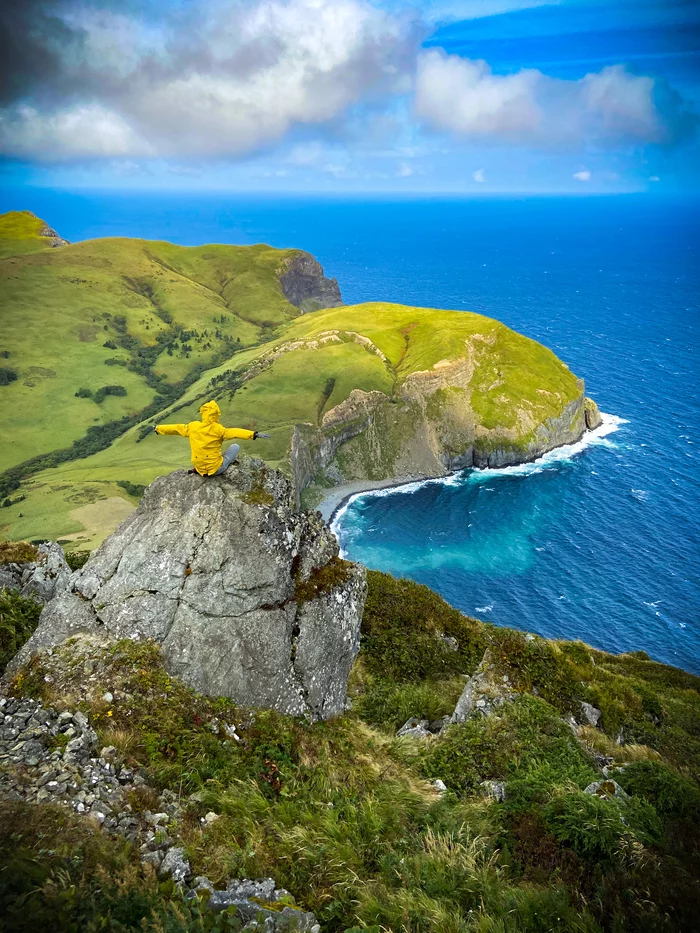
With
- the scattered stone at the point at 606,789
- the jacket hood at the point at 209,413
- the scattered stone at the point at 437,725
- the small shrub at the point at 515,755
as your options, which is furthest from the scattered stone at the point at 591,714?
the jacket hood at the point at 209,413

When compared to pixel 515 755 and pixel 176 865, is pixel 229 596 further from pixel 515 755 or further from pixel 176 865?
pixel 515 755

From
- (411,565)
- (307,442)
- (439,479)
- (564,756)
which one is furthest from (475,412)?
(564,756)

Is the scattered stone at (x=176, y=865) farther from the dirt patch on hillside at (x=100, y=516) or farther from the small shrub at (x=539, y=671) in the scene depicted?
the dirt patch on hillside at (x=100, y=516)

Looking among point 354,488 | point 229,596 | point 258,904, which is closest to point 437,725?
point 229,596

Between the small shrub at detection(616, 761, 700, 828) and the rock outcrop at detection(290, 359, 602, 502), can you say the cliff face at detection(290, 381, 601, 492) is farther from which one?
the small shrub at detection(616, 761, 700, 828)

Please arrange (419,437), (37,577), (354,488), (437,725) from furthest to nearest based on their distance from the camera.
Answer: (419,437)
(354,488)
(437,725)
(37,577)
